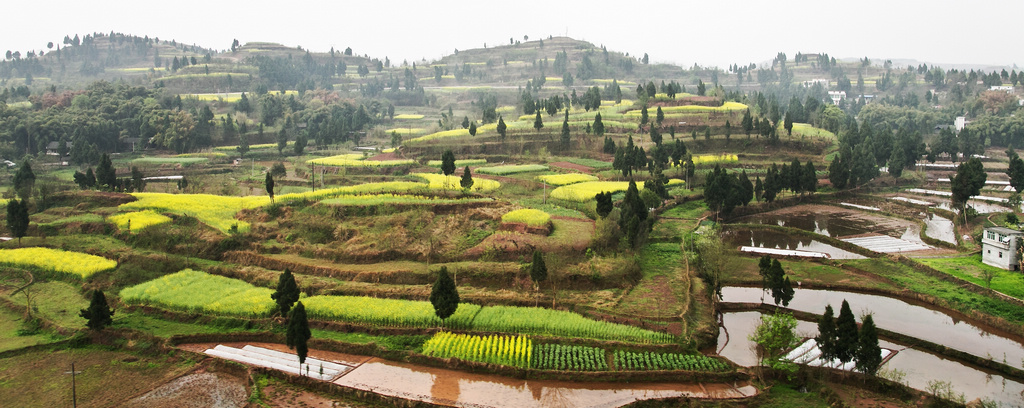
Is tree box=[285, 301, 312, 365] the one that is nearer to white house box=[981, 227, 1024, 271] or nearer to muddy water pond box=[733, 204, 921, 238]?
white house box=[981, 227, 1024, 271]

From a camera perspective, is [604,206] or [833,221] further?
[833,221]

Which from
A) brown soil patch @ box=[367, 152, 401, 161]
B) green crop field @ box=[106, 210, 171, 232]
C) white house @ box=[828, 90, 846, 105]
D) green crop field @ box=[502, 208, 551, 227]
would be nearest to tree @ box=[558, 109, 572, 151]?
brown soil patch @ box=[367, 152, 401, 161]

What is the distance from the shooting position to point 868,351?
1825 centimetres

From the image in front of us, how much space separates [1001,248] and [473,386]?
79.8 feet

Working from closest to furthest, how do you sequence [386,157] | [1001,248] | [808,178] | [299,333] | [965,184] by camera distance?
[299,333] < [1001,248] < [965,184] < [808,178] < [386,157]

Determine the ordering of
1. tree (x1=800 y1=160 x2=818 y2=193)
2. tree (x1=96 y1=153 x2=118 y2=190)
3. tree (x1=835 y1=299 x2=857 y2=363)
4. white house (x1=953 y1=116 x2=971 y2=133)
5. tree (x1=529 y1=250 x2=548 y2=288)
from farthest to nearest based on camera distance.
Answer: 1. white house (x1=953 y1=116 x2=971 y2=133)
2. tree (x1=800 y1=160 x2=818 y2=193)
3. tree (x1=96 y1=153 x2=118 y2=190)
4. tree (x1=529 y1=250 x2=548 y2=288)
5. tree (x1=835 y1=299 x2=857 y2=363)

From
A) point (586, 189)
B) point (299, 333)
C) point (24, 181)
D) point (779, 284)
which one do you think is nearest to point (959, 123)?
point (586, 189)

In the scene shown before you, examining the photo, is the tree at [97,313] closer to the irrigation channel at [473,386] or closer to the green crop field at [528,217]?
the irrigation channel at [473,386]

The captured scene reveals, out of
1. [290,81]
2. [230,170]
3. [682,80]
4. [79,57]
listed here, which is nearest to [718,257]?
[230,170]

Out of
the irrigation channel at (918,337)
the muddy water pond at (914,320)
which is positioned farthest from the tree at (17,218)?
the muddy water pond at (914,320)

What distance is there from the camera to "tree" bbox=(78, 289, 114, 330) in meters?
21.5

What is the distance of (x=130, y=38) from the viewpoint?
13100 centimetres

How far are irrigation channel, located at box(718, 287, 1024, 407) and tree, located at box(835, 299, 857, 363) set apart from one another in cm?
197

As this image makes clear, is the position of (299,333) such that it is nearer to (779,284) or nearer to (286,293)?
(286,293)
